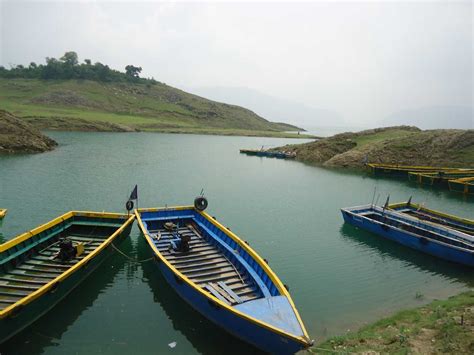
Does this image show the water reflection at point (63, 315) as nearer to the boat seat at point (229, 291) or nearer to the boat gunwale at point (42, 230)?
the boat gunwale at point (42, 230)

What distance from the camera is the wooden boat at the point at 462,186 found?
41.1 m

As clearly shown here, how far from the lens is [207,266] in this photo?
16.2 meters

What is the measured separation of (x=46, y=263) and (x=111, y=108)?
149228 mm

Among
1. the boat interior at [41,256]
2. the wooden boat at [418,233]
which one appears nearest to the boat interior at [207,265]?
the boat interior at [41,256]

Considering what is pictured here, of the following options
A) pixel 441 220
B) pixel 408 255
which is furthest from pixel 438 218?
pixel 408 255

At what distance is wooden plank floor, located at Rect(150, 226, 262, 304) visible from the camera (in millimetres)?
13922

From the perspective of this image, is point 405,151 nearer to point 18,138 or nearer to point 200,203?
point 200,203

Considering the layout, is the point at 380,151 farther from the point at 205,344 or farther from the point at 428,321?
the point at 205,344

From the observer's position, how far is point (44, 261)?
1600 cm

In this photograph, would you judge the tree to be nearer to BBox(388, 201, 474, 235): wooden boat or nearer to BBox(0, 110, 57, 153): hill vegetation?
BBox(0, 110, 57, 153): hill vegetation

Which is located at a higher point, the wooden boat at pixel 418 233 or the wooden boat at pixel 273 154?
the wooden boat at pixel 273 154

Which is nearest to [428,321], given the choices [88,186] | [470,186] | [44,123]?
[88,186]

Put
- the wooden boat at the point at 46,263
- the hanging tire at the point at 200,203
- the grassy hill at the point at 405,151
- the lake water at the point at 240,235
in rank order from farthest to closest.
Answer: the grassy hill at the point at 405,151 < the hanging tire at the point at 200,203 < the lake water at the point at 240,235 < the wooden boat at the point at 46,263

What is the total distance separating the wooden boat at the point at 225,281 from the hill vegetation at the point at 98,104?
9849cm
